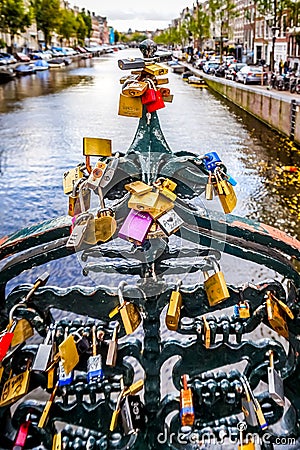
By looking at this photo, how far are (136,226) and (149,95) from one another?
368 mm

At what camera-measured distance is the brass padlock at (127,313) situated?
1.56 metres

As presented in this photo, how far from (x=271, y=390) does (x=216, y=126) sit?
1286 cm

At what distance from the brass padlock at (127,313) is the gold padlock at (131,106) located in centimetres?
50

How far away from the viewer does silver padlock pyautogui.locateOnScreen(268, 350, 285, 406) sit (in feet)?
5.46

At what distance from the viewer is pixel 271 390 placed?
1664mm

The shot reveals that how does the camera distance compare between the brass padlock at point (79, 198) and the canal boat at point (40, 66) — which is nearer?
the brass padlock at point (79, 198)

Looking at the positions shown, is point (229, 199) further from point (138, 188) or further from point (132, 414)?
point (132, 414)

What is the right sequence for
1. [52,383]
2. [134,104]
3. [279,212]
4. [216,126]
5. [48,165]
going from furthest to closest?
1. [216,126]
2. [48,165]
3. [279,212]
4. [52,383]
5. [134,104]

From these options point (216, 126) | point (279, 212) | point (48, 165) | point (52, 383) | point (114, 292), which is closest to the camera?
point (114, 292)

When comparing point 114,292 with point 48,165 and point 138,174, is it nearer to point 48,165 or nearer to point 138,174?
point 138,174

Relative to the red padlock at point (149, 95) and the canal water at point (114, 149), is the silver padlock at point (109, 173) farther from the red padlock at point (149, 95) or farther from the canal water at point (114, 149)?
the canal water at point (114, 149)

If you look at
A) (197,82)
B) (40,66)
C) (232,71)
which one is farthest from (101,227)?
(40,66)

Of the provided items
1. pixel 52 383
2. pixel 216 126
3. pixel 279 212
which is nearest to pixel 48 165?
pixel 279 212

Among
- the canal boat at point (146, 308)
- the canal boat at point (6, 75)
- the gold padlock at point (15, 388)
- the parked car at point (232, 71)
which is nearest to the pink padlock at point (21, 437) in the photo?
the canal boat at point (146, 308)
